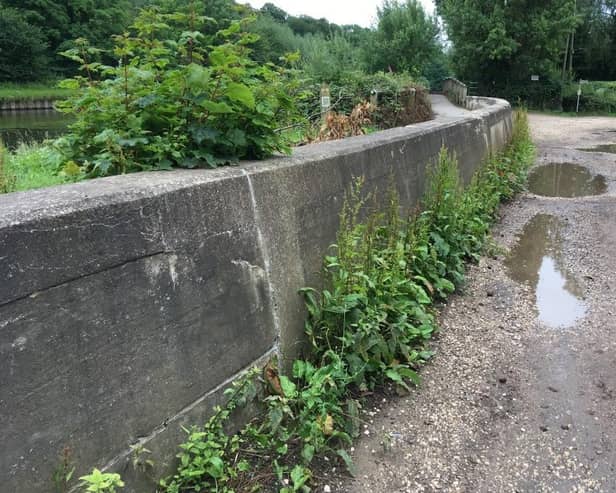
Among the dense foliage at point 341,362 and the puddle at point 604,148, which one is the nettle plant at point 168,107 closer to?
the dense foliage at point 341,362

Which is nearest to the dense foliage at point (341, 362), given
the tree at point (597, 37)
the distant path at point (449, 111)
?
the distant path at point (449, 111)

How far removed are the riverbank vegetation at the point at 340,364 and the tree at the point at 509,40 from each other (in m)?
33.1

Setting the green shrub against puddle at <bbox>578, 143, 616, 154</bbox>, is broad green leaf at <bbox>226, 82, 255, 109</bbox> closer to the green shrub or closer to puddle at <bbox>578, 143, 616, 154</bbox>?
the green shrub

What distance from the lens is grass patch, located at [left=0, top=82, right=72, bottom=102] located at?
4316 cm

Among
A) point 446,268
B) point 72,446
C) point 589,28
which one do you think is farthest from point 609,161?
point 589,28

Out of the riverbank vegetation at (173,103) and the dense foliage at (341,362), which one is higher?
the riverbank vegetation at (173,103)

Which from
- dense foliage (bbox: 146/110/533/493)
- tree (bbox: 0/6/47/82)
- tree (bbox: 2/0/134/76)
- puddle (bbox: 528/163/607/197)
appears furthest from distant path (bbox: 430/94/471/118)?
tree (bbox: 0/6/47/82)

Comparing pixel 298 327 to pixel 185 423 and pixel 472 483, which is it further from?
pixel 472 483

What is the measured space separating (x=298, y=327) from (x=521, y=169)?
9.13 m

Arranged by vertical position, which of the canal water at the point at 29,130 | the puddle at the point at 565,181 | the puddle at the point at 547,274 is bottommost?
the puddle at the point at 547,274

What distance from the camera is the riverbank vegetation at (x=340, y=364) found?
2506mm

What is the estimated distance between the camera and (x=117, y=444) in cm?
206

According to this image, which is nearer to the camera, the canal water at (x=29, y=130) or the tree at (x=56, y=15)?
the canal water at (x=29, y=130)

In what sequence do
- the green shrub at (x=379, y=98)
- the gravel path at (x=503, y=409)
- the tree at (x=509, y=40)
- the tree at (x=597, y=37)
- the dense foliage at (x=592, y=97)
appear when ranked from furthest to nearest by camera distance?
the tree at (x=597, y=37) → the tree at (x=509, y=40) → the dense foliage at (x=592, y=97) → the green shrub at (x=379, y=98) → the gravel path at (x=503, y=409)
